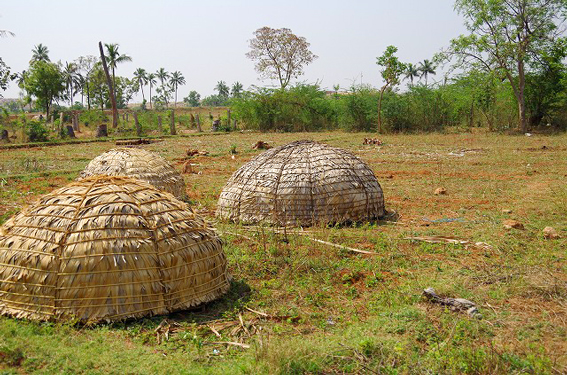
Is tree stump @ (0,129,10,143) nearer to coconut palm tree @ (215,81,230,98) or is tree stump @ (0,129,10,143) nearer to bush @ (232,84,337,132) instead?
bush @ (232,84,337,132)

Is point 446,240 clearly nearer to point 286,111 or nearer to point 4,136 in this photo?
point 4,136

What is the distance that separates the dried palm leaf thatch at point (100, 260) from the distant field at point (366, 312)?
0.17 meters

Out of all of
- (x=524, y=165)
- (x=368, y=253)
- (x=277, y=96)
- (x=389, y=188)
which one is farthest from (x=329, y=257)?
(x=277, y=96)

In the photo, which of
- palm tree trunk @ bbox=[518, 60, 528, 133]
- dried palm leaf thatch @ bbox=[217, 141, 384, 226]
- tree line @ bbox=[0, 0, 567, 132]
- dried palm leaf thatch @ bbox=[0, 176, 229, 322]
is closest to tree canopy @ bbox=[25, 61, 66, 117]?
tree line @ bbox=[0, 0, 567, 132]

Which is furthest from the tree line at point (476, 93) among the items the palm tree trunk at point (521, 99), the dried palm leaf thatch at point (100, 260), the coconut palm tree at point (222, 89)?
the coconut palm tree at point (222, 89)

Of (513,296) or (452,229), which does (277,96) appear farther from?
(513,296)

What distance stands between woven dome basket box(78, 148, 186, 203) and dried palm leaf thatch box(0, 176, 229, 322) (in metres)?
4.43

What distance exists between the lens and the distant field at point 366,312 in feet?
11.9

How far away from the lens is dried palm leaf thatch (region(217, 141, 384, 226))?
7523 millimetres

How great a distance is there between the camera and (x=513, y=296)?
479 cm

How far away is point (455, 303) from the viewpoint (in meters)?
4.58

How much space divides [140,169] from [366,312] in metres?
6.03

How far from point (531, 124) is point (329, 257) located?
24428mm

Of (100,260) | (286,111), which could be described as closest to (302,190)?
(100,260)
